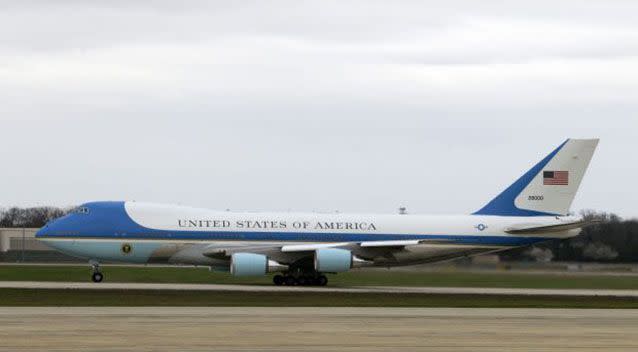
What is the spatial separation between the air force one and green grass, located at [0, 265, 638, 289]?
1.64 m

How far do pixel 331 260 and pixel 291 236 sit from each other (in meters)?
2.72

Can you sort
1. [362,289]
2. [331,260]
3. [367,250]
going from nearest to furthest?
[362,289]
[331,260]
[367,250]

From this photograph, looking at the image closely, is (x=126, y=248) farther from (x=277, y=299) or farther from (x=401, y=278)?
(x=277, y=299)

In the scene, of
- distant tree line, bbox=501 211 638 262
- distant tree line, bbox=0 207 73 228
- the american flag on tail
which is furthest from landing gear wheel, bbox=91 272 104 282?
distant tree line, bbox=0 207 73 228

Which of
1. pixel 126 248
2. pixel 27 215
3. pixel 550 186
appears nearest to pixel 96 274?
Result: pixel 126 248

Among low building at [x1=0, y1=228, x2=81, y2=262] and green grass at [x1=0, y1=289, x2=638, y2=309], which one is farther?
low building at [x1=0, y1=228, x2=81, y2=262]

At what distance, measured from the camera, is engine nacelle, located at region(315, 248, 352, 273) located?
160 feet

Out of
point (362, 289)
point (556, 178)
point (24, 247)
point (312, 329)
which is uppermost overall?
point (556, 178)

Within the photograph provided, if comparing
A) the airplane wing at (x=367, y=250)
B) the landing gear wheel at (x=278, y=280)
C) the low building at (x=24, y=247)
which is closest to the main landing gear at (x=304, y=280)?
the landing gear wheel at (x=278, y=280)

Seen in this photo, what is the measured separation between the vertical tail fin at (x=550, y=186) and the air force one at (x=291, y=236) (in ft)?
0.20

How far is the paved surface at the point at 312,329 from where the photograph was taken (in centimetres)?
2366

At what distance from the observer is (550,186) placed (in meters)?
53.8

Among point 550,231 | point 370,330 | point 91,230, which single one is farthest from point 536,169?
point 370,330

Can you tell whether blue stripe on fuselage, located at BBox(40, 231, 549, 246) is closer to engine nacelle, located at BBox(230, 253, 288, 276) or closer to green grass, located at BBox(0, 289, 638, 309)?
engine nacelle, located at BBox(230, 253, 288, 276)
